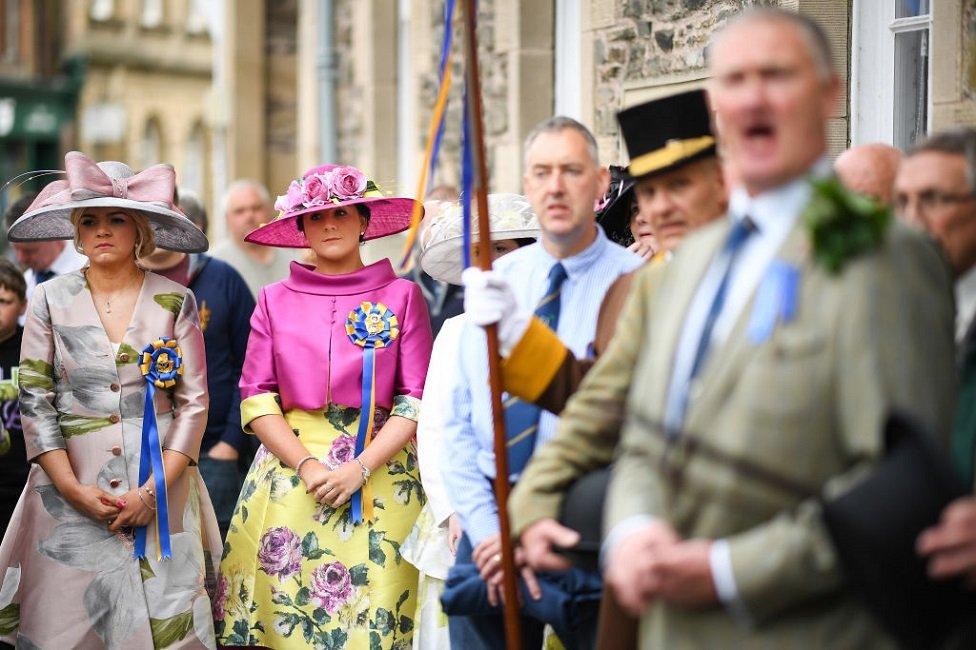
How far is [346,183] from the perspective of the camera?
525cm

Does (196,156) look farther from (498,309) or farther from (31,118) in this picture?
(498,309)

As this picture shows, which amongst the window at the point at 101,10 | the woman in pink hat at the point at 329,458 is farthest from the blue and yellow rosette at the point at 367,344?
the window at the point at 101,10

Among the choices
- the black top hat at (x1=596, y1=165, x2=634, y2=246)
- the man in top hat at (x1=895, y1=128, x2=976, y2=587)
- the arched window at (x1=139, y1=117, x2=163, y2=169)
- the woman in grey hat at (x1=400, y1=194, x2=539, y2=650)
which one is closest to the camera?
the man in top hat at (x1=895, y1=128, x2=976, y2=587)

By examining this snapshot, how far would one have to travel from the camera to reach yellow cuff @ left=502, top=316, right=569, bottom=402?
11.4 ft

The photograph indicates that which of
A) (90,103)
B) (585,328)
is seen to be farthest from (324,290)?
(90,103)

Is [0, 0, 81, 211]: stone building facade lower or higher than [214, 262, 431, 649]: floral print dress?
higher

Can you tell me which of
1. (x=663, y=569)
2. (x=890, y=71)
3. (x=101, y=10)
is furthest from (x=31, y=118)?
(x=663, y=569)

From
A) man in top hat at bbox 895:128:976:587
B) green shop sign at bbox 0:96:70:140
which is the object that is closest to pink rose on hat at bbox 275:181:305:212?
man in top hat at bbox 895:128:976:587

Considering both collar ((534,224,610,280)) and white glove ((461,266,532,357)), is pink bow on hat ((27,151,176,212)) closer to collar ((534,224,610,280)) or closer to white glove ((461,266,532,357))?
collar ((534,224,610,280))

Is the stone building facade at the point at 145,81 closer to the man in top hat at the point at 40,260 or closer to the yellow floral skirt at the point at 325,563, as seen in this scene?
the man in top hat at the point at 40,260

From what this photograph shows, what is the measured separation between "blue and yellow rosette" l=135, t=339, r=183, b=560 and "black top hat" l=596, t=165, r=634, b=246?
5.40 ft

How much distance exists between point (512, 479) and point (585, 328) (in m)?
0.45

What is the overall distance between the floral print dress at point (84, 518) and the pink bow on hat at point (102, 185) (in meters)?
0.33

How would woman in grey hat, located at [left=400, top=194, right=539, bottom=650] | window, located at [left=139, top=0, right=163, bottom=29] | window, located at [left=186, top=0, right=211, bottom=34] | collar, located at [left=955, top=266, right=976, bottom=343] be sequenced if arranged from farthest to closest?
window, located at [left=186, top=0, right=211, bottom=34] → window, located at [left=139, top=0, right=163, bottom=29] → woman in grey hat, located at [left=400, top=194, right=539, bottom=650] → collar, located at [left=955, top=266, right=976, bottom=343]
